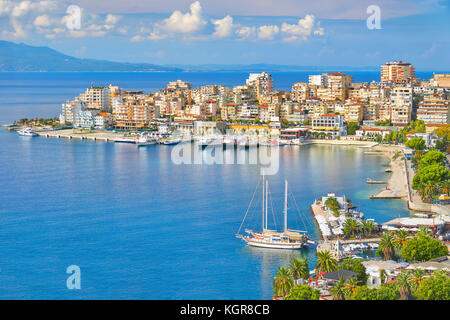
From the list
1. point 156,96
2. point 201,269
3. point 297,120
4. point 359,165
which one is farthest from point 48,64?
point 201,269

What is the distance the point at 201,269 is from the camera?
282 inches

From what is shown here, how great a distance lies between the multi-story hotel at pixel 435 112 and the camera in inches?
825

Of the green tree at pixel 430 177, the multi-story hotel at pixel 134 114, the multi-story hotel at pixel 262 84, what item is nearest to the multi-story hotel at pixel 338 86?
the multi-story hotel at pixel 262 84

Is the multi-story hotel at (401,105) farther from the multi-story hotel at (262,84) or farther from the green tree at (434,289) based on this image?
the green tree at (434,289)

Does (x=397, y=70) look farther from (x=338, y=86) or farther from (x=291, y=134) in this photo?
(x=291, y=134)

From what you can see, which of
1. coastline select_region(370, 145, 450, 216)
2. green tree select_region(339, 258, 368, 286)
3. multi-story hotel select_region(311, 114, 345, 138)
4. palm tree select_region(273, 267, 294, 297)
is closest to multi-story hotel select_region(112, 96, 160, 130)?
multi-story hotel select_region(311, 114, 345, 138)

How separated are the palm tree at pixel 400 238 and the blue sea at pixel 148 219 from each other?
1049mm

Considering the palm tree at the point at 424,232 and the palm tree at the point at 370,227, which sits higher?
the palm tree at the point at 424,232

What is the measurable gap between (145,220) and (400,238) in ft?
12.6

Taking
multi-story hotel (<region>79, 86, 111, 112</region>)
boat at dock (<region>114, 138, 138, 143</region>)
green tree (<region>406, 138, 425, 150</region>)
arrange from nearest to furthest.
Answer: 1. green tree (<region>406, 138, 425, 150</region>)
2. boat at dock (<region>114, 138, 138, 143</region>)
3. multi-story hotel (<region>79, 86, 111, 112</region>)

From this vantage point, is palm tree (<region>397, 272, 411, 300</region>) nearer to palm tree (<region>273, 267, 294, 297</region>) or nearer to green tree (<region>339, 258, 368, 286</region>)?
green tree (<region>339, 258, 368, 286</region>)

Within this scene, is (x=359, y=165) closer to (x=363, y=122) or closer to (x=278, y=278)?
(x=363, y=122)

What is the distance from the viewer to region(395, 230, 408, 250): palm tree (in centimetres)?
743

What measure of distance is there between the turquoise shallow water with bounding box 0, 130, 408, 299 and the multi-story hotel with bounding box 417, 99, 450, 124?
5.28m
